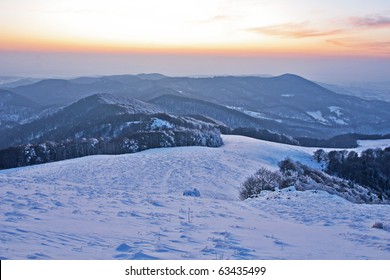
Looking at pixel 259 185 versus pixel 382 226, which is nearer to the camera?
pixel 382 226

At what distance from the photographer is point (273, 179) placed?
47.2 metres

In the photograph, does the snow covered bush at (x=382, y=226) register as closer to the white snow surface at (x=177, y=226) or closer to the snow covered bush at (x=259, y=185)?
the white snow surface at (x=177, y=226)

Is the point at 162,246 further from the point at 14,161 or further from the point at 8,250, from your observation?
the point at 14,161

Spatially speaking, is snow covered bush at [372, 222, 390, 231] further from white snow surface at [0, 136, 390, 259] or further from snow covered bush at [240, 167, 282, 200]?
snow covered bush at [240, 167, 282, 200]

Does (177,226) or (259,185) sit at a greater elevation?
(177,226)

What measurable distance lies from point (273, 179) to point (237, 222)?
2814 centimetres

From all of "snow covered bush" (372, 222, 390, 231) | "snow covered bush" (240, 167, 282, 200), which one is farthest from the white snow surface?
"snow covered bush" (240, 167, 282, 200)

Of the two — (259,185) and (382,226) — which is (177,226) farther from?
(259,185)

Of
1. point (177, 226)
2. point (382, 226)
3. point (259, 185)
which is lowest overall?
point (259, 185)

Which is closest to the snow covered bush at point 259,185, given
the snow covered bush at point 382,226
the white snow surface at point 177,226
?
the white snow surface at point 177,226

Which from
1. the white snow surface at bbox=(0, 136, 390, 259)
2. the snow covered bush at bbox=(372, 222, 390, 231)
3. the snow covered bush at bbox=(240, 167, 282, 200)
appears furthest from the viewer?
the snow covered bush at bbox=(240, 167, 282, 200)

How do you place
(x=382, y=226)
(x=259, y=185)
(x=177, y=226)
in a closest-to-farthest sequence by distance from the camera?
(x=177, y=226)
(x=382, y=226)
(x=259, y=185)

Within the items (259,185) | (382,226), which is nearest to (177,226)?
(382,226)

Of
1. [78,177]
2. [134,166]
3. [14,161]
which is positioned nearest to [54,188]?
[78,177]
